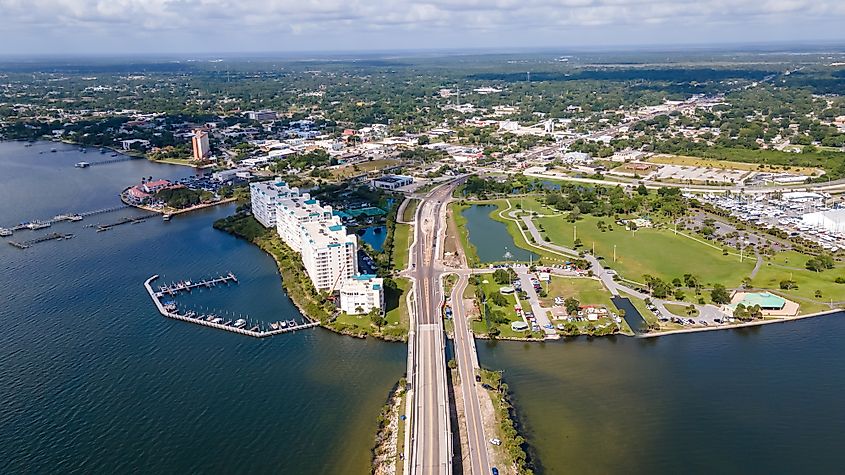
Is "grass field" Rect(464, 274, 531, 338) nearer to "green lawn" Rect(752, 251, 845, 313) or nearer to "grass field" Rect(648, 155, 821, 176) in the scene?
"green lawn" Rect(752, 251, 845, 313)

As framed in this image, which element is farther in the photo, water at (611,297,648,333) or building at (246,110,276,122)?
building at (246,110,276,122)

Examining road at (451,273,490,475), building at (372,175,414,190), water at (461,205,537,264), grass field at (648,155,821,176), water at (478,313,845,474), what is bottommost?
water at (478,313,845,474)

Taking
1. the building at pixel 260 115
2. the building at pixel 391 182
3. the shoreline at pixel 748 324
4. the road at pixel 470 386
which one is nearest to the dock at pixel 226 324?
the road at pixel 470 386

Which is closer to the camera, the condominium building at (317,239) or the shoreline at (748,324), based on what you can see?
the shoreline at (748,324)

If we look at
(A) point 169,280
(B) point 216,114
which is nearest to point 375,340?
(A) point 169,280

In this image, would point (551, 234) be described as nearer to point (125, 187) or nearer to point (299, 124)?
point (125, 187)

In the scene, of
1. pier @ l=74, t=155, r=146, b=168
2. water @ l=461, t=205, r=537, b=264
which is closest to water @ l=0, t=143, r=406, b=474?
water @ l=461, t=205, r=537, b=264

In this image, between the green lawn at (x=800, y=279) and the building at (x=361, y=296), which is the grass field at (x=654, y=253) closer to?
the green lawn at (x=800, y=279)
